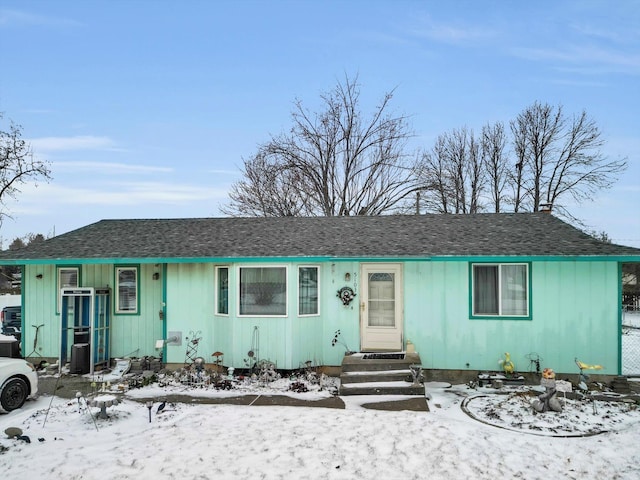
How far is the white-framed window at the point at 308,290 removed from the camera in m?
10.4

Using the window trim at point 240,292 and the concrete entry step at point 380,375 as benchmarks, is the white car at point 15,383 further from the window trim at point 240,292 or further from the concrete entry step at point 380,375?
the concrete entry step at point 380,375

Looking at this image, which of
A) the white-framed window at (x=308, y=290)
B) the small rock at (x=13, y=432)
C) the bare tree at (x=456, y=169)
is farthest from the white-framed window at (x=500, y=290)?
the bare tree at (x=456, y=169)

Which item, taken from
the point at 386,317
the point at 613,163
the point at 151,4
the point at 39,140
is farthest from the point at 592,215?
the point at 39,140

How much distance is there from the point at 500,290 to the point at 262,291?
5.27 m

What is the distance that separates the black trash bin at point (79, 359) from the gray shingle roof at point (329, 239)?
2126 mm

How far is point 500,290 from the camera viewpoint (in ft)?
32.8

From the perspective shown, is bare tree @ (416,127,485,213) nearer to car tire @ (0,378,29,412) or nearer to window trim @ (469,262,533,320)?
window trim @ (469,262,533,320)

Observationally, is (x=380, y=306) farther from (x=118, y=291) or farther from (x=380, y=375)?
(x=118, y=291)

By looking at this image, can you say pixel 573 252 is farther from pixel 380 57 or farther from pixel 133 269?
pixel 380 57

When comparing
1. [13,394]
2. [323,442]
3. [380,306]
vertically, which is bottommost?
[323,442]

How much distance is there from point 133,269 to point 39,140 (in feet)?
63.1

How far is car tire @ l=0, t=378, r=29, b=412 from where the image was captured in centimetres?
767

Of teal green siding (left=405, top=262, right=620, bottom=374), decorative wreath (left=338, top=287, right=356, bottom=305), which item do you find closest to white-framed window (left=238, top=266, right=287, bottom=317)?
decorative wreath (left=338, top=287, right=356, bottom=305)

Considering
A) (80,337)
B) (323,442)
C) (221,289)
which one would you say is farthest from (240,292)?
(323,442)
